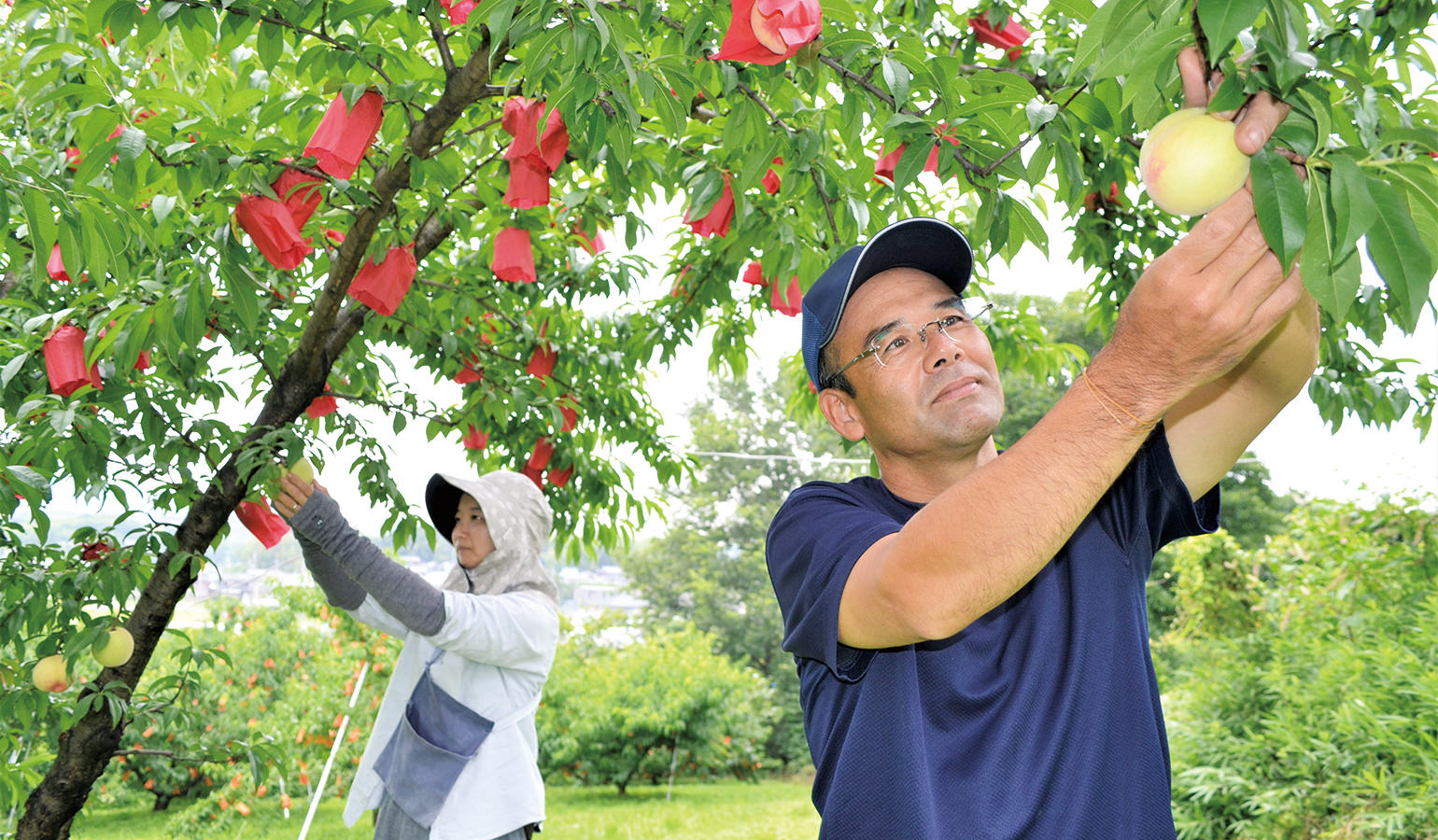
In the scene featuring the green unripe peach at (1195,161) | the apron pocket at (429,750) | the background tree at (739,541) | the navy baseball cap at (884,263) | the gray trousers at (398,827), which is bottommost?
the gray trousers at (398,827)

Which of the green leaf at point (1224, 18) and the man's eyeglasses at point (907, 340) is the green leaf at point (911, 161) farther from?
the green leaf at point (1224, 18)

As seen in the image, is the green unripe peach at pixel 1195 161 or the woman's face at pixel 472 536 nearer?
the green unripe peach at pixel 1195 161

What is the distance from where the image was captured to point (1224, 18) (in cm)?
52

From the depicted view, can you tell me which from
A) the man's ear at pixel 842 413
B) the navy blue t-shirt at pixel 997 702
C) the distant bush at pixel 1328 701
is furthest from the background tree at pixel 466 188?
the distant bush at pixel 1328 701

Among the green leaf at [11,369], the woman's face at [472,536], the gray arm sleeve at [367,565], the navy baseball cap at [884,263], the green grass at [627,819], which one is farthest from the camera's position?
the green grass at [627,819]

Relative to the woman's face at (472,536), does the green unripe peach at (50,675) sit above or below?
below

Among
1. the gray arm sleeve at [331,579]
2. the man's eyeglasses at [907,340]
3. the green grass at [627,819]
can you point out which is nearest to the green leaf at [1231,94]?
the man's eyeglasses at [907,340]

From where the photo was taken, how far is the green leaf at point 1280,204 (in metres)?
0.55

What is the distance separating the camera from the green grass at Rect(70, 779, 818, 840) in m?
5.02

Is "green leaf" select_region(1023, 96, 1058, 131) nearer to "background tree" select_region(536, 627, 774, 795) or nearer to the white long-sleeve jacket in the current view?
the white long-sleeve jacket

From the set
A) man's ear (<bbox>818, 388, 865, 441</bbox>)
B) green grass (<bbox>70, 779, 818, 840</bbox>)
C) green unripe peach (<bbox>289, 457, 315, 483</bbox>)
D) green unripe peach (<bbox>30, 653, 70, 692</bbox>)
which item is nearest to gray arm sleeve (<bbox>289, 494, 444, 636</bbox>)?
green unripe peach (<bbox>289, 457, 315, 483</bbox>)

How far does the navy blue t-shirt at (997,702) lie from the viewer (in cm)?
89

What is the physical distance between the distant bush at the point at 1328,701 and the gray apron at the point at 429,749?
2592mm

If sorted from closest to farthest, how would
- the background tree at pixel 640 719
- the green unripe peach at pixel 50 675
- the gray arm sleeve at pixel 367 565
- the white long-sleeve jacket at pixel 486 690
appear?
the green unripe peach at pixel 50 675, the gray arm sleeve at pixel 367 565, the white long-sleeve jacket at pixel 486 690, the background tree at pixel 640 719
